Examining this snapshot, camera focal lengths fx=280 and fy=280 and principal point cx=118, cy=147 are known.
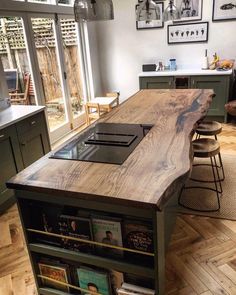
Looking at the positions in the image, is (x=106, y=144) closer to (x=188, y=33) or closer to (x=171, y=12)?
(x=171, y=12)

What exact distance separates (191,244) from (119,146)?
1.02m

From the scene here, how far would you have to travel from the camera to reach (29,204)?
1.62 meters

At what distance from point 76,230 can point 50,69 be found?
3.50 meters

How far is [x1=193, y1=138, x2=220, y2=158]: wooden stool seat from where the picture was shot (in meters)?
2.45

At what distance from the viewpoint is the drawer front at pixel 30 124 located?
2848 millimetres

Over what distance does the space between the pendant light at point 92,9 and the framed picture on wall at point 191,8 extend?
321 centimetres

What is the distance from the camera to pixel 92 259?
5.00 ft

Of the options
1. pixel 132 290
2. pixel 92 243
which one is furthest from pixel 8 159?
pixel 132 290

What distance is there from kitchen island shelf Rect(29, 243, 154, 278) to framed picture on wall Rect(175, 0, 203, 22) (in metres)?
4.51

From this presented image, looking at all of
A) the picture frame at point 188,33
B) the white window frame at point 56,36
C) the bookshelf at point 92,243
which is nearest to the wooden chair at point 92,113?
the white window frame at point 56,36

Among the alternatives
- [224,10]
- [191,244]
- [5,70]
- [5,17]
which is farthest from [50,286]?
[224,10]

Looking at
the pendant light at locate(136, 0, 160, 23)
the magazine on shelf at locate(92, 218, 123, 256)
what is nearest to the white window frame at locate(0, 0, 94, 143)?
the pendant light at locate(136, 0, 160, 23)

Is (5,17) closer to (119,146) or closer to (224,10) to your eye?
(119,146)

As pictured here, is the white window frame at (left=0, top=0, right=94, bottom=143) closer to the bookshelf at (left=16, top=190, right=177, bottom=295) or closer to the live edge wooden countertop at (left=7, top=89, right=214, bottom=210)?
the live edge wooden countertop at (left=7, top=89, right=214, bottom=210)
